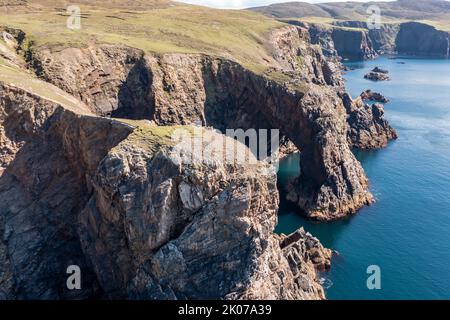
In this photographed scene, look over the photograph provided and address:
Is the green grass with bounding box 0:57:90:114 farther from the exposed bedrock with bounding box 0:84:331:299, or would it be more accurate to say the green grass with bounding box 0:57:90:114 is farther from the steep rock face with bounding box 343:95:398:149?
the steep rock face with bounding box 343:95:398:149

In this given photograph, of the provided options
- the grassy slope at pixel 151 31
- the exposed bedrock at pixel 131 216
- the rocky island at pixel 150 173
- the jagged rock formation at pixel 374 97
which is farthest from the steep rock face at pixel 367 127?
the exposed bedrock at pixel 131 216

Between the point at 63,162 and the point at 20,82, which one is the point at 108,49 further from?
the point at 63,162

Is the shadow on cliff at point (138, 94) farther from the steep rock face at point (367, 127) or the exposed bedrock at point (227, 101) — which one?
the steep rock face at point (367, 127)

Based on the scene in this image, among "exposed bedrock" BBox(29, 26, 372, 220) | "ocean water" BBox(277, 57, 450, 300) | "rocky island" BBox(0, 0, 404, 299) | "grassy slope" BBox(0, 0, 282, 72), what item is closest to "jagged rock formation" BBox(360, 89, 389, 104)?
"ocean water" BBox(277, 57, 450, 300)

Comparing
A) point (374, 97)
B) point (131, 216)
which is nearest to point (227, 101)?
point (131, 216)

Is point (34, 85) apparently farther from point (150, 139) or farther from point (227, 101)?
point (227, 101)
